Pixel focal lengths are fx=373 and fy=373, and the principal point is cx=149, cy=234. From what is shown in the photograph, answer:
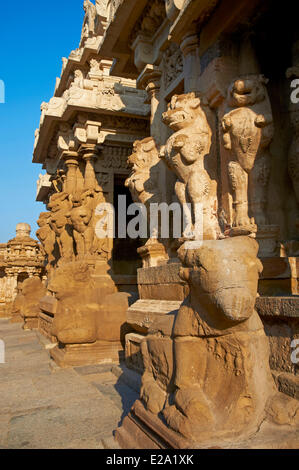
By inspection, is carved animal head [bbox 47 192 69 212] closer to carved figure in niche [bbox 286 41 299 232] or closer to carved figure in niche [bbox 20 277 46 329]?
carved figure in niche [bbox 20 277 46 329]

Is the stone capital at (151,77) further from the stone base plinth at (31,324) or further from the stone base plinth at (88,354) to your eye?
the stone base plinth at (31,324)

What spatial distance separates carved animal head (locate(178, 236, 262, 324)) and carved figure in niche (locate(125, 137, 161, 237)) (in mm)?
3610

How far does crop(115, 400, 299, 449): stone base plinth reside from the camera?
71.9 inches

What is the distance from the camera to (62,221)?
32.5 feet

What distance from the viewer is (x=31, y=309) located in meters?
10.0

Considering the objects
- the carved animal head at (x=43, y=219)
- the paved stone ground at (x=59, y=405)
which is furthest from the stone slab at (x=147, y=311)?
the carved animal head at (x=43, y=219)

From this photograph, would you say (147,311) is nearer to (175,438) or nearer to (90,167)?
(175,438)

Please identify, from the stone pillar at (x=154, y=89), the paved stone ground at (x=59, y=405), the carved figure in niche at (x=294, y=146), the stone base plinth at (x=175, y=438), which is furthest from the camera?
the stone pillar at (x=154, y=89)

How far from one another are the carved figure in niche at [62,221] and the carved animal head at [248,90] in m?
6.74

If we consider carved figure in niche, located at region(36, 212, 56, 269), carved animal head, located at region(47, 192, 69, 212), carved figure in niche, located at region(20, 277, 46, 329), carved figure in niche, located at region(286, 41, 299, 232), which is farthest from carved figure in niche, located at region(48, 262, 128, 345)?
carved figure in niche, located at region(36, 212, 56, 269)

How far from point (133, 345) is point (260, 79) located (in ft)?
11.0

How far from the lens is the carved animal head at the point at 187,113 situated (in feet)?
14.1
